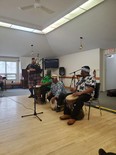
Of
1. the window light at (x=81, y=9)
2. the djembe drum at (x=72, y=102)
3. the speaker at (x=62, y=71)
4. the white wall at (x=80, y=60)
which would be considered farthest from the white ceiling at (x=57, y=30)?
the djembe drum at (x=72, y=102)

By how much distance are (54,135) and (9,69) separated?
7.72 m

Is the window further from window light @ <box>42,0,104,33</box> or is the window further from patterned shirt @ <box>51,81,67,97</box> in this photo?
patterned shirt @ <box>51,81,67,97</box>

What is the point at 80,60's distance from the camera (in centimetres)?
782

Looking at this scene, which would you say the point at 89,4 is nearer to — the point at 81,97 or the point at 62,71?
the point at 81,97

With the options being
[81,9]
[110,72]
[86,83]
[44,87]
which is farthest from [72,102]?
[110,72]

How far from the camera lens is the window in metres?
8.84

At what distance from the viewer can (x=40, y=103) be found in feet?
14.8

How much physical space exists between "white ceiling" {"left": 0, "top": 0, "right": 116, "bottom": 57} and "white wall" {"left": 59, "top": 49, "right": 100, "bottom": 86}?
0.33m

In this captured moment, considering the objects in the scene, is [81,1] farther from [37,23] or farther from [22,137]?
[22,137]

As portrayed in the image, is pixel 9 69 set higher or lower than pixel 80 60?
lower

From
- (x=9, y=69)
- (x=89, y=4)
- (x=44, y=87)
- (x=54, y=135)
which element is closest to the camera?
(x=54, y=135)

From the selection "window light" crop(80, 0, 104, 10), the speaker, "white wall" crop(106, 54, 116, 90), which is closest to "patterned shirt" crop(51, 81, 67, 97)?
"window light" crop(80, 0, 104, 10)

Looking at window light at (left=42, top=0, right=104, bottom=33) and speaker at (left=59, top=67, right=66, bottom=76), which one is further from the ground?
window light at (left=42, top=0, right=104, bottom=33)

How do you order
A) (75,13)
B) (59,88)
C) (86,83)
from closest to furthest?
(86,83) → (59,88) → (75,13)
